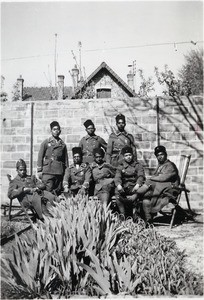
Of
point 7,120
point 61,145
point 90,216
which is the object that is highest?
point 7,120

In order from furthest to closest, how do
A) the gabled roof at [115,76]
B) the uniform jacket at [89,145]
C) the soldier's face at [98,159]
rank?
the gabled roof at [115,76], the uniform jacket at [89,145], the soldier's face at [98,159]

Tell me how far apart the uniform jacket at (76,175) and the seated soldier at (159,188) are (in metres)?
1.07

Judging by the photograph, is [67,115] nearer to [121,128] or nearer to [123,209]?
[121,128]

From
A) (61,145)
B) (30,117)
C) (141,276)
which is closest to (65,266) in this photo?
(141,276)

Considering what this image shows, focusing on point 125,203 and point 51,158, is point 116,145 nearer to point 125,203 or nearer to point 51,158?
point 51,158

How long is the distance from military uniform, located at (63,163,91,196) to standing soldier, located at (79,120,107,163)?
454mm

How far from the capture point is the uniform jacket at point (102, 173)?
18.9ft

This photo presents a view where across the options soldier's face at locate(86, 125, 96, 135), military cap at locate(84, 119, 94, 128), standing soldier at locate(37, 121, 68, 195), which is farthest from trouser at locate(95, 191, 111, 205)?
military cap at locate(84, 119, 94, 128)

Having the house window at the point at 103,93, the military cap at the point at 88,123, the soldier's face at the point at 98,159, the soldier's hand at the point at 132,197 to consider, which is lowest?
the soldier's hand at the point at 132,197

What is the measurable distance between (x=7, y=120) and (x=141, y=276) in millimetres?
5692

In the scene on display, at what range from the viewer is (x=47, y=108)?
288 inches

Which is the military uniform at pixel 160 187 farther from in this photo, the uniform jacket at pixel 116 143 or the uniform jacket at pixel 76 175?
the uniform jacket at pixel 76 175

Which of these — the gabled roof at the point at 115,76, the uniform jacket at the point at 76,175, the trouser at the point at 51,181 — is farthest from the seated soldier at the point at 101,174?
the gabled roof at the point at 115,76

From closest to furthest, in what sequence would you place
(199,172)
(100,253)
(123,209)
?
1. (100,253)
2. (123,209)
3. (199,172)
